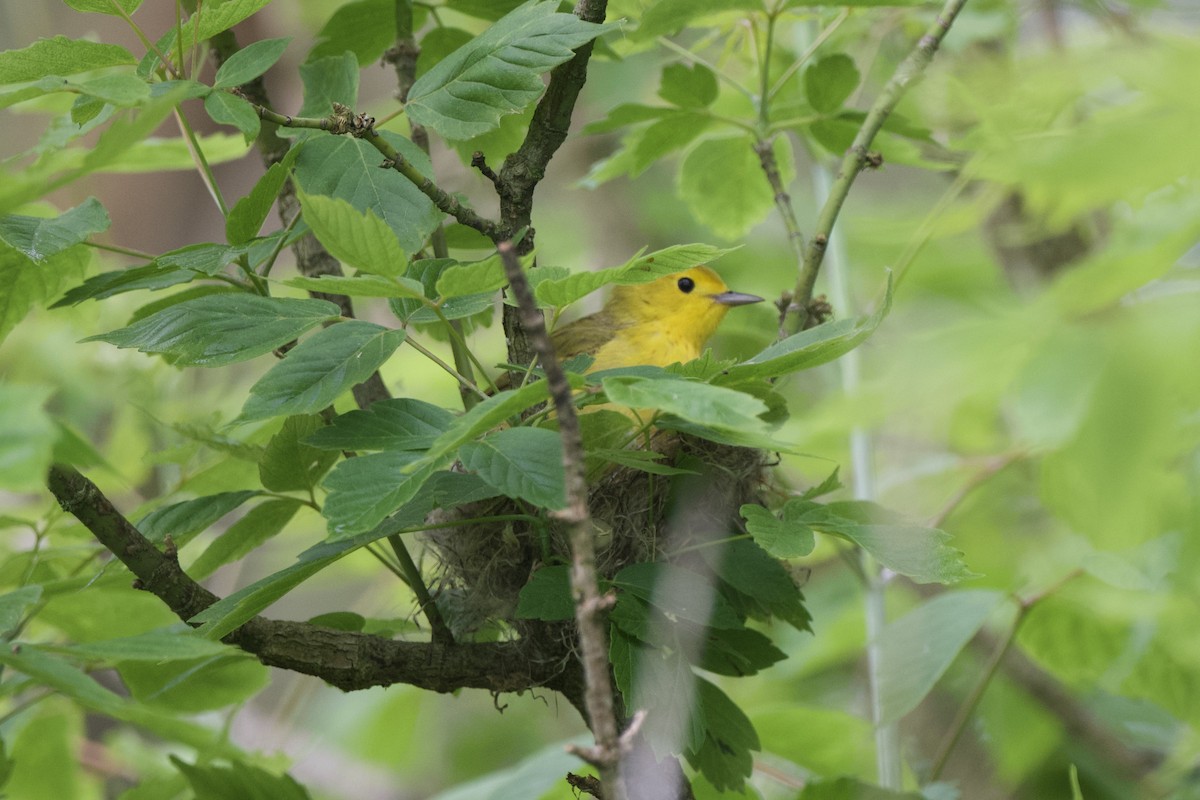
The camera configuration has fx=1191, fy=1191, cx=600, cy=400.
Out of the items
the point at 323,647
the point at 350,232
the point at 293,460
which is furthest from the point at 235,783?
the point at 350,232

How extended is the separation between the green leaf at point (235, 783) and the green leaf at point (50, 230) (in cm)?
69

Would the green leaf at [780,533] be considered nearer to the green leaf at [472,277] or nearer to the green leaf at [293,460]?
the green leaf at [472,277]

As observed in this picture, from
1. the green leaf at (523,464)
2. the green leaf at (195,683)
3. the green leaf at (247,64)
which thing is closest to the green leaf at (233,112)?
the green leaf at (247,64)

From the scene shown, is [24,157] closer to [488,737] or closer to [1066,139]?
[1066,139]

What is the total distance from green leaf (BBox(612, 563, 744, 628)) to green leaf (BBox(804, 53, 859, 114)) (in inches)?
31.4

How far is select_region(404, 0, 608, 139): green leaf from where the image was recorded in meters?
1.25

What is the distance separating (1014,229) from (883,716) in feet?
4.83

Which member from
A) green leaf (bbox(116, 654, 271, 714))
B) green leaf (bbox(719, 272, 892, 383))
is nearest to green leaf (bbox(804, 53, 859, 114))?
green leaf (bbox(719, 272, 892, 383))

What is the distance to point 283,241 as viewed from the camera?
137 centimetres

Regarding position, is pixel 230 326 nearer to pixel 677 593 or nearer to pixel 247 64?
pixel 247 64

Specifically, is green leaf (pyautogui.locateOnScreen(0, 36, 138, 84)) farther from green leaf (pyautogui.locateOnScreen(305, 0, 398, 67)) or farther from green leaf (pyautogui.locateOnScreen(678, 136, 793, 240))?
green leaf (pyautogui.locateOnScreen(678, 136, 793, 240))

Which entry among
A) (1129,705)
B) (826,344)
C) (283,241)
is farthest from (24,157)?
(1129,705)

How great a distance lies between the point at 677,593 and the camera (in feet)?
4.46

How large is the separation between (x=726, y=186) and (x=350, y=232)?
3.54ft
